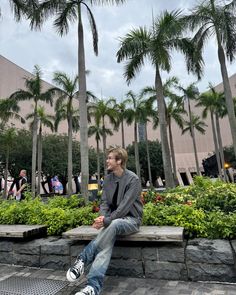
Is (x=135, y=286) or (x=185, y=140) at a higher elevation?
(x=185, y=140)

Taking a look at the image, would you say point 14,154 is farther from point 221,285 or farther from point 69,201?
point 221,285

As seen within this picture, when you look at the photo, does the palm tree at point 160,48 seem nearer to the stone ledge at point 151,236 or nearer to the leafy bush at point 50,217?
the leafy bush at point 50,217

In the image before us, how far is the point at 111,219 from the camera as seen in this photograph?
112 inches

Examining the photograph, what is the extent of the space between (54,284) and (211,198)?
9.66 ft

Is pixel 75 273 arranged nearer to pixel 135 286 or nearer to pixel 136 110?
pixel 135 286

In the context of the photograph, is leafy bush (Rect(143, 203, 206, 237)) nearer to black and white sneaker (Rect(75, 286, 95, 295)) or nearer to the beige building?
black and white sneaker (Rect(75, 286, 95, 295))

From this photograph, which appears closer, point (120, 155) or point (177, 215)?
point (120, 155)

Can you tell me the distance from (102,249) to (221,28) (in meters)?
15.2

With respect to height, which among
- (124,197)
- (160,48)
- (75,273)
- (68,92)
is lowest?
(75,273)

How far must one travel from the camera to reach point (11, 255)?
382 centimetres

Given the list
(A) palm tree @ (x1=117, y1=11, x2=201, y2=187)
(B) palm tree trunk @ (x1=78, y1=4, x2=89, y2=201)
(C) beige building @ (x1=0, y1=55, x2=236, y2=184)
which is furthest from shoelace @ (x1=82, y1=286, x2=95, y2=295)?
(C) beige building @ (x1=0, y1=55, x2=236, y2=184)

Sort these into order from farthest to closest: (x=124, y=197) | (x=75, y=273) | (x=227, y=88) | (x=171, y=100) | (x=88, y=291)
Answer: (x=171, y=100) < (x=227, y=88) < (x=124, y=197) < (x=75, y=273) < (x=88, y=291)

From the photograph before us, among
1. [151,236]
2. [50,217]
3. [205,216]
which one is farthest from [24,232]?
[205,216]

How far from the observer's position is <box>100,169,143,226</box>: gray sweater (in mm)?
2888
